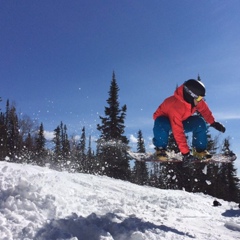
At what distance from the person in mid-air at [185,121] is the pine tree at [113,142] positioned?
17341mm

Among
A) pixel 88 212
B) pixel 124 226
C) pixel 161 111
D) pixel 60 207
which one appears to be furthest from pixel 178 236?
pixel 161 111

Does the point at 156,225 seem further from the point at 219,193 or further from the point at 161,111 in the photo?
the point at 219,193

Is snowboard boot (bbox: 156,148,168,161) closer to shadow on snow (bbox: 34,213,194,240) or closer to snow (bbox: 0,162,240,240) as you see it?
snow (bbox: 0,162,240,240)

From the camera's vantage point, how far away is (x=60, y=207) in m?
4.74

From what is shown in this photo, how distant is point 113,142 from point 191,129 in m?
22.1

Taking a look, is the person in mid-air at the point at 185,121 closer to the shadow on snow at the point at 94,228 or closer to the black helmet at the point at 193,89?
the black helmet at the point at 193,89

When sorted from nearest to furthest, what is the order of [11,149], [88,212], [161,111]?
[88,212] < [161,111] < [11,149]

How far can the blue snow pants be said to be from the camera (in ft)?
22.3

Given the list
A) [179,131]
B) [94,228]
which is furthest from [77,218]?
[179,131]

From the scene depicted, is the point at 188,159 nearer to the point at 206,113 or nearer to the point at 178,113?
the point at 178,113

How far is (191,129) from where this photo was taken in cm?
688

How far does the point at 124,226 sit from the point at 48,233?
3.73 ft

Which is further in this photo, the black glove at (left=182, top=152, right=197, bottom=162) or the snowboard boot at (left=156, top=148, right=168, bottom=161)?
the snowboard boot at (left=156, top=148, right=168, bottom=161)

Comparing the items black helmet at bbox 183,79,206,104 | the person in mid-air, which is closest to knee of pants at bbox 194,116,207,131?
the person in mid-air
